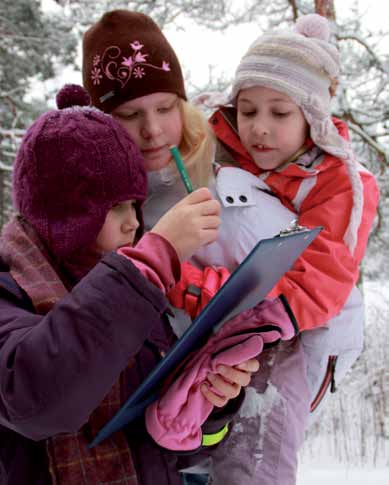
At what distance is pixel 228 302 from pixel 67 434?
419mm

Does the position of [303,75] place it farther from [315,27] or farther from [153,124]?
[153,124]

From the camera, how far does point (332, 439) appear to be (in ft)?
19.0

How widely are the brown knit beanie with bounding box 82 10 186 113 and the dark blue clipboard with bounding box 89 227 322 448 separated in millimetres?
809

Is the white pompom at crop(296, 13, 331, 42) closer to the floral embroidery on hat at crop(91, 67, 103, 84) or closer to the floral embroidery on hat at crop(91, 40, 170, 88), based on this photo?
the floral embroidery on hat at crop(91, 40, 170, 88)

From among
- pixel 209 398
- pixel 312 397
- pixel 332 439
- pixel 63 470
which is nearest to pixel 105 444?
pixel 63 470

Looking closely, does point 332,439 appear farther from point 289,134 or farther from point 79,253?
point 79,253

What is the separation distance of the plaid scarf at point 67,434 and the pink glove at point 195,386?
81 millimetres

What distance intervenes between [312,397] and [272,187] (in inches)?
25.2

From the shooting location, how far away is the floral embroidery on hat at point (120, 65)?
5.17 ft

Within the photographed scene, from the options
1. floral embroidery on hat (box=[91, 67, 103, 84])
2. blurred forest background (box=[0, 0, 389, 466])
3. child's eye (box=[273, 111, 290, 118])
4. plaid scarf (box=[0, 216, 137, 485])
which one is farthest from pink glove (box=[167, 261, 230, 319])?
blurred forest background (box=[0, 0, 389, 466])

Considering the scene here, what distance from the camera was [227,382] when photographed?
1104mm

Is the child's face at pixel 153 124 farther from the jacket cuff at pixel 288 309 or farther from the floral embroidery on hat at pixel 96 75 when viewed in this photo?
the jacket cuff at pixel 288 309

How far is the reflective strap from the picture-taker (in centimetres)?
123

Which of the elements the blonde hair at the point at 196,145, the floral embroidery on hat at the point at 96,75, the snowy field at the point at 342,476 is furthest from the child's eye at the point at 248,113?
the snowy field at the point at 342,476
